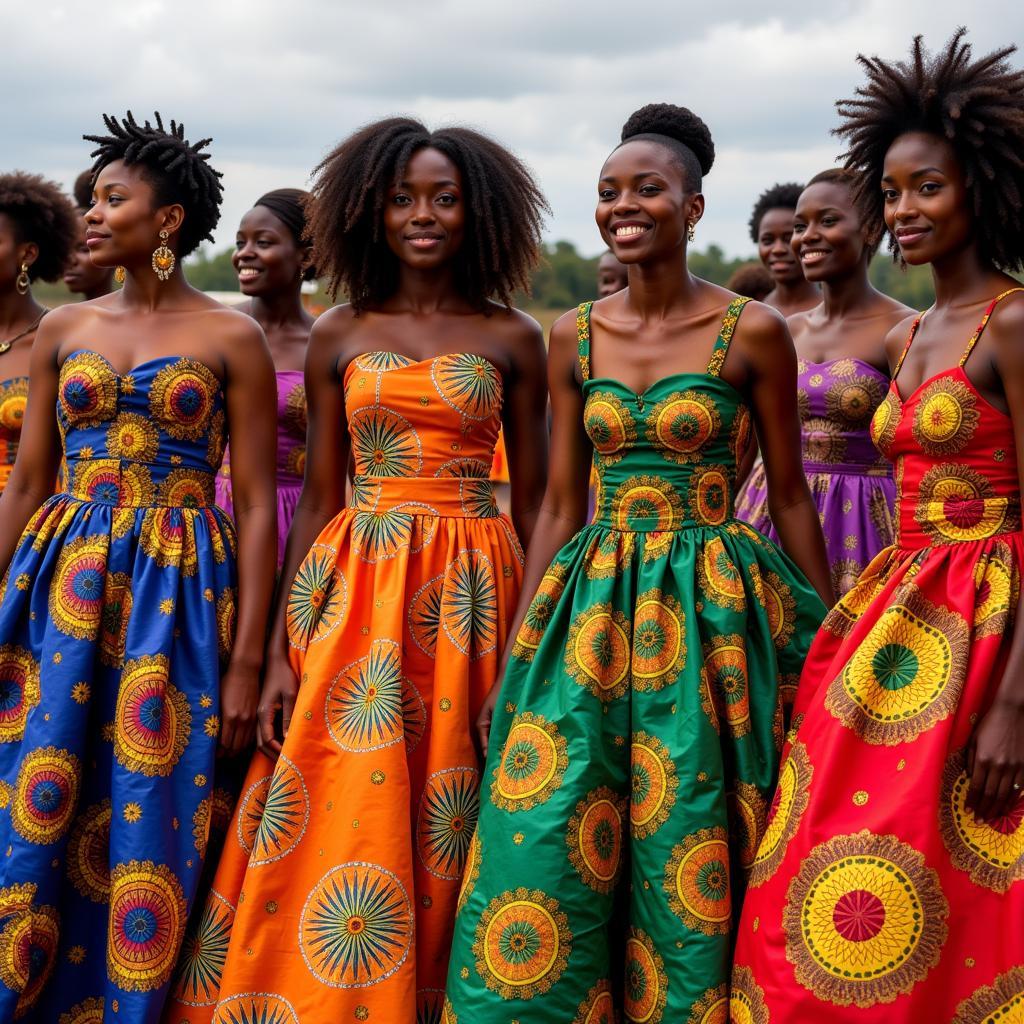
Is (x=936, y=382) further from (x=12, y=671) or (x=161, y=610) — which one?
(x=12, y=671)

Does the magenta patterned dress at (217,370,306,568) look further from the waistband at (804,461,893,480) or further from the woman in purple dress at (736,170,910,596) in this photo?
the waistband at (804,461,893,480)

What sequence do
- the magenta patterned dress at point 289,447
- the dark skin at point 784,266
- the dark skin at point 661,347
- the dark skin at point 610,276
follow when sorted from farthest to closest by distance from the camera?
the dark skin at point 610,276 < the dark skin at point 784,266 < the magenta patterned dress at point 289,447 < the dark skin at point 661,347

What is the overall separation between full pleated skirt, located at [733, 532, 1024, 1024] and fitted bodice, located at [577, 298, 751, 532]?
60 centimetres

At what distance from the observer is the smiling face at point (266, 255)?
20.0ft

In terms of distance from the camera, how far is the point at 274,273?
6.10 meters

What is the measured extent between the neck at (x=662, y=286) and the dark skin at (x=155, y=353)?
4.01 ft

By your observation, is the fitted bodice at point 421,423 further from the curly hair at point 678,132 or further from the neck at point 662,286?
the curly hair at point 678,132

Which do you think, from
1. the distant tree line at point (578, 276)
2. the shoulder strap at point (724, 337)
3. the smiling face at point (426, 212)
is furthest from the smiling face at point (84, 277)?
the distant tree line at point (578, 276)

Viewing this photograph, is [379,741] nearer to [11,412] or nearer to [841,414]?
[11,412]

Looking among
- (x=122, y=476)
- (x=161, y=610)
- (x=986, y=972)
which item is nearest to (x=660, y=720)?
(x=986, y=972)

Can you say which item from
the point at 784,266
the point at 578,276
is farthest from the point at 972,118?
the point at 578,276

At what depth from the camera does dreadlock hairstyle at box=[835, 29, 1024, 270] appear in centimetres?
349

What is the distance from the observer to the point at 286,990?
3.76 meters

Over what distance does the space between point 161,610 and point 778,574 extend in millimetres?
1837
